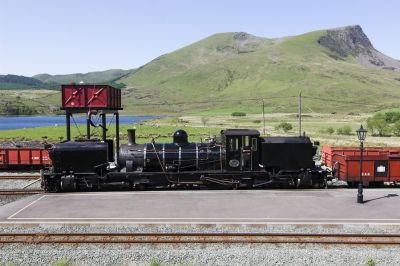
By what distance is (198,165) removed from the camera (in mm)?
23156

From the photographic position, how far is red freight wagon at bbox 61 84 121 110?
1046 inches

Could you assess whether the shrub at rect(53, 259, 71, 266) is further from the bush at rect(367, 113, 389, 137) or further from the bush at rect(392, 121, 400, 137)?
the bush at rect(392, 121, 400, 137)

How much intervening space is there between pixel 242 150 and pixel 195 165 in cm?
288

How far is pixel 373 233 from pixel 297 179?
768 centimetres

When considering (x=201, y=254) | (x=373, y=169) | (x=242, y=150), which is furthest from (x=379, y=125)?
(x=201, y=254)

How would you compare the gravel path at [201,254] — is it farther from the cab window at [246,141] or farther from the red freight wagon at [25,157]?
the red freight wagon at [25,157]

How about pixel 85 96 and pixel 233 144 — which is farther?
pixel 85 96

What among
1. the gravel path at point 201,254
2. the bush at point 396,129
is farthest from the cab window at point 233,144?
the bush at point 396,129

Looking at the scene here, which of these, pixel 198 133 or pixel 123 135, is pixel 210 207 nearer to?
pixel 198 133

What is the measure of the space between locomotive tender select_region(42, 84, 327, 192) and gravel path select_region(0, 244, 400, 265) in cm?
838

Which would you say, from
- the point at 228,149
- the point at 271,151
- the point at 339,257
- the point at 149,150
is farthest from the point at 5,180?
the point at 339,257

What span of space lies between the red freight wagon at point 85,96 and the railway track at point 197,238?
12745 mm

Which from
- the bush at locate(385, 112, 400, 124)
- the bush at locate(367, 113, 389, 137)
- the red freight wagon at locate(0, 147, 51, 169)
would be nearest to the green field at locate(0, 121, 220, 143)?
the red freight wagon at locate(0, 147, 51, 169)

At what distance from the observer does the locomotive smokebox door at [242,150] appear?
Answer: 22672 mm
